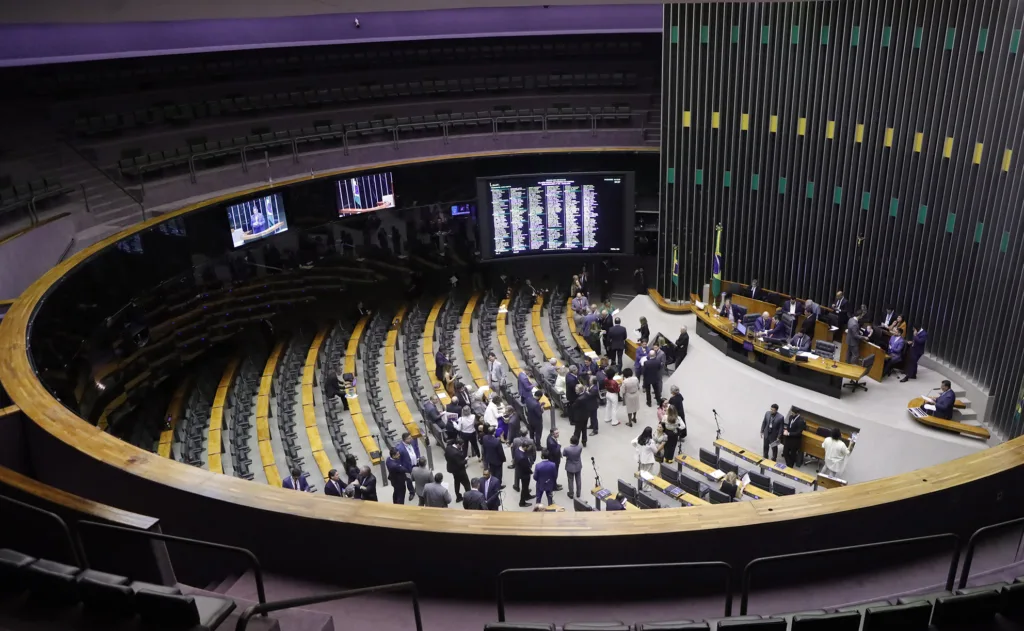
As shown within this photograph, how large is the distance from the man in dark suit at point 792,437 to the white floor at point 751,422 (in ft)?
1.24

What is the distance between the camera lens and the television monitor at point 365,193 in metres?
14.7

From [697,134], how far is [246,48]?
345 inches

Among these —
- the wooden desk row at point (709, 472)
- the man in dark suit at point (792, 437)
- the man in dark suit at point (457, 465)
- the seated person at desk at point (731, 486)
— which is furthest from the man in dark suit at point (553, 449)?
the man in dark suit at point (792, 437)

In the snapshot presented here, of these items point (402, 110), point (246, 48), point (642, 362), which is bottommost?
point (642, 362)

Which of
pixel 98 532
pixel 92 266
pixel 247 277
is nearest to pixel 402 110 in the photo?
pixel 247 277

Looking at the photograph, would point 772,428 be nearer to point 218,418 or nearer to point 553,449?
point 553,449

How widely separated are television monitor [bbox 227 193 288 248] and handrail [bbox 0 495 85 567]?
30.8ft

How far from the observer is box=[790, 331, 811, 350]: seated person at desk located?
1152 cm

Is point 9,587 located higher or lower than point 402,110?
lower

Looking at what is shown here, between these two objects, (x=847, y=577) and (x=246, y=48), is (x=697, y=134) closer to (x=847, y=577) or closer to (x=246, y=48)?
(x=246, y=48)

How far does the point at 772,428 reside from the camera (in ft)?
33.2

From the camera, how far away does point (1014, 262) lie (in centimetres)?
992

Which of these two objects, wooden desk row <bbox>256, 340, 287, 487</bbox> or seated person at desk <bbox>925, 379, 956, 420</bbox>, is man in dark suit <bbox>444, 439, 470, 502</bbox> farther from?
seated person at desk <bbox>925, 379, 956, 420</bbox>

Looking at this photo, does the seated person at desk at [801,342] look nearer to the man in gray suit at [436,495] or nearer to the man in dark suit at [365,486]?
the man in gray suit at [436,495]
